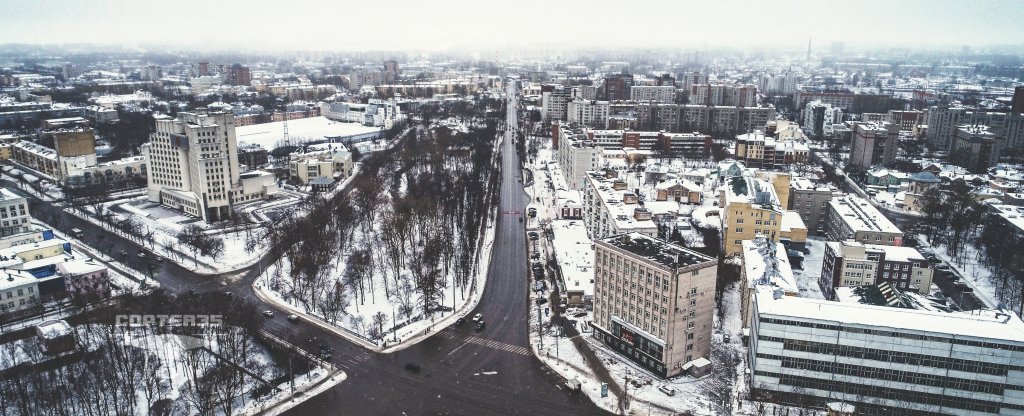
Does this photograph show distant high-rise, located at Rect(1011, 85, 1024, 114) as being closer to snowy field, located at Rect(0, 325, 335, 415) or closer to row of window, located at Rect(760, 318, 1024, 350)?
row of window, located at Rect(760, 318, 1024, 350)

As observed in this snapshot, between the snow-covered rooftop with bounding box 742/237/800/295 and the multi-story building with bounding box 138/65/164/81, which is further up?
the multi-story building with bounding box 138/65/164/81

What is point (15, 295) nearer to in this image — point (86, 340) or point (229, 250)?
point (86, 340)

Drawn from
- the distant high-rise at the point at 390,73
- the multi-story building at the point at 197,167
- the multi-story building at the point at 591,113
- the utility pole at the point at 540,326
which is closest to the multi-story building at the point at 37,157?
the multi-story building at the point at 197,167

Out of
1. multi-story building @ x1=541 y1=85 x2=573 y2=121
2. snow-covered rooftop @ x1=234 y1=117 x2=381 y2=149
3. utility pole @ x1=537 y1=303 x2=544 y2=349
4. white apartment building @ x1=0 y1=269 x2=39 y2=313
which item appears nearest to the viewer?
utility pole @ x1=537 y1=303 x2=544 y2=349

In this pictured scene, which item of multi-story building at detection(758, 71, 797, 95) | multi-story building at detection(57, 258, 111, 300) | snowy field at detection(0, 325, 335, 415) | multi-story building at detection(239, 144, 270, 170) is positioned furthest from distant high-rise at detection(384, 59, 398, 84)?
snowy field at detection(0, 325, 335, 415)

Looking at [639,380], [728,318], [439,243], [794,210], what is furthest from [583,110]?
[639,380]

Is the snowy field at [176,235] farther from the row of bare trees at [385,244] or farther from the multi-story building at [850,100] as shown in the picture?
the multi-story building at [850,100]

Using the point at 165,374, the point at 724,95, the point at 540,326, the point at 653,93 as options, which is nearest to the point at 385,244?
the point at 540,326
